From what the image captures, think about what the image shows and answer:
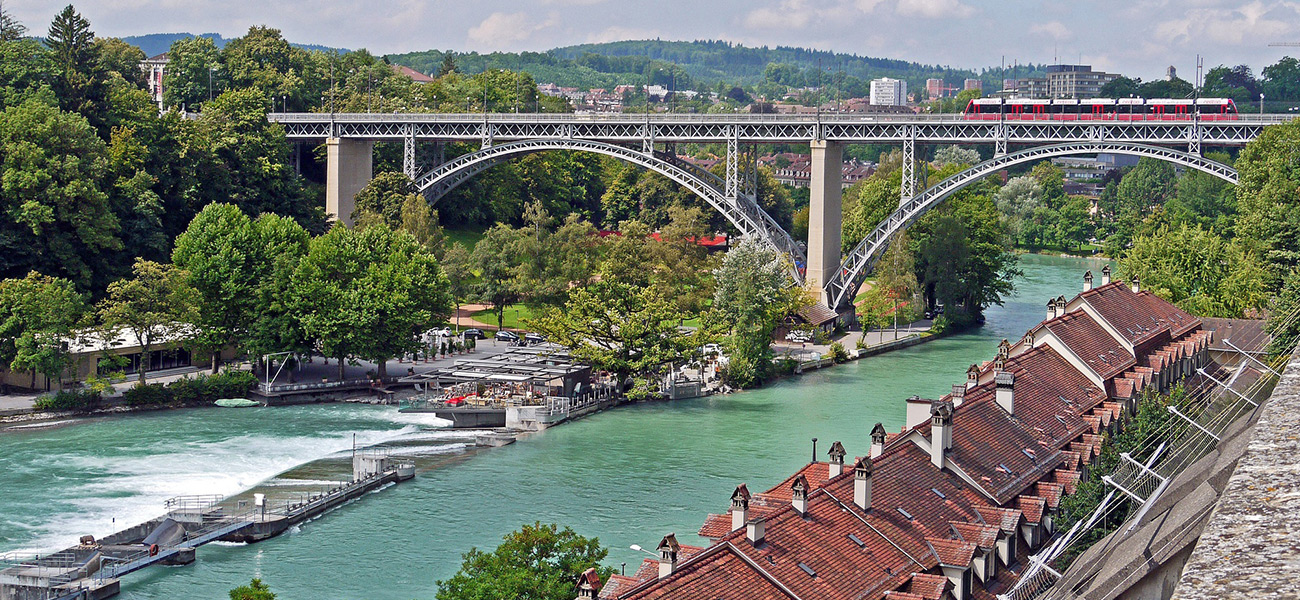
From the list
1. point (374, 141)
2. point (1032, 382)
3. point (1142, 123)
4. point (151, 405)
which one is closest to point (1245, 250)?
point (1142, 123)

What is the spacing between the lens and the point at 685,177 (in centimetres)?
7506

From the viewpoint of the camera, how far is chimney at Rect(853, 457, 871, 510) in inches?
→ 1030

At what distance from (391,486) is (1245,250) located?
126 feet

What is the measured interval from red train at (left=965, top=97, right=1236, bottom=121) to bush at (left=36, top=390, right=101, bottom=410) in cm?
4001

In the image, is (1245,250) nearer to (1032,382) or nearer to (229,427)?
(1032,382)

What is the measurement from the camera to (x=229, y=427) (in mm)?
49156

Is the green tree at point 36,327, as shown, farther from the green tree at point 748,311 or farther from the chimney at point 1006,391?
the chimney at point 1006,391

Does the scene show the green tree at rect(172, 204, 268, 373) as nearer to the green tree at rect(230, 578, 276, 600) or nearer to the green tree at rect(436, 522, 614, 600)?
the green tree at rect(230, 578, 276, 600)

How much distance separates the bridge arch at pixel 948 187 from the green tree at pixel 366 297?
2264 cm

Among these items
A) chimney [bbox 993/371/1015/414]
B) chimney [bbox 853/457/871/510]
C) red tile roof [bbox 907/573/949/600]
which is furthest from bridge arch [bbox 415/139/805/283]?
red tile roof [bbox 907/573/949/600]

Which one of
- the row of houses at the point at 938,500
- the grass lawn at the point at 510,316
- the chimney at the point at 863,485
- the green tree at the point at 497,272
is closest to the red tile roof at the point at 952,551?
the row of houses at the point at 938,500

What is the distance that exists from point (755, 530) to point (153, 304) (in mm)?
37921

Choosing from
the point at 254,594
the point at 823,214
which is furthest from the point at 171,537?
the point at 823,214

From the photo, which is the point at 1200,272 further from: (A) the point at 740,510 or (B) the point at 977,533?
(A) the point at 740,510
